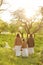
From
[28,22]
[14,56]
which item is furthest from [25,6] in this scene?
[14,56]

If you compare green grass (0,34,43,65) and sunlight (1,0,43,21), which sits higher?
sunlight (1,0,43,21)

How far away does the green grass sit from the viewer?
186 centimetres

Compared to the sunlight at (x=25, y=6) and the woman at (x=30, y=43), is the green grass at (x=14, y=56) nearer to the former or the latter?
the woman at (x=30, y=43)

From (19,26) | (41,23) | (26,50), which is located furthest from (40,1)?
(26,50)

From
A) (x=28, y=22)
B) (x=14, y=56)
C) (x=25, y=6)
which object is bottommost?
(x=14, y=56)

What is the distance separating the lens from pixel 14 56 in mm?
1881

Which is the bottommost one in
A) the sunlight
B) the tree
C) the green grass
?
the green grass

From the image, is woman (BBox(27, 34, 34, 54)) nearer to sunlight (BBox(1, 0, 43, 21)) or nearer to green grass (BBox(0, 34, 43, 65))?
green grass (BBox(0, 34, 43, 65))

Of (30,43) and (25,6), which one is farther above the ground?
(25,6)

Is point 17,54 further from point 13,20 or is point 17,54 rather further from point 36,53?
point 13,20

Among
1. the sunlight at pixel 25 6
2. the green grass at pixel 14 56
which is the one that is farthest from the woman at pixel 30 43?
the sunlight at pixel 25 6

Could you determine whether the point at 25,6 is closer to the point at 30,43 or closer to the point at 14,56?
the point at 30,43

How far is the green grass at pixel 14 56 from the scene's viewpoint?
1.86m

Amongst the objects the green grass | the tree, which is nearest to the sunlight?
the tree
